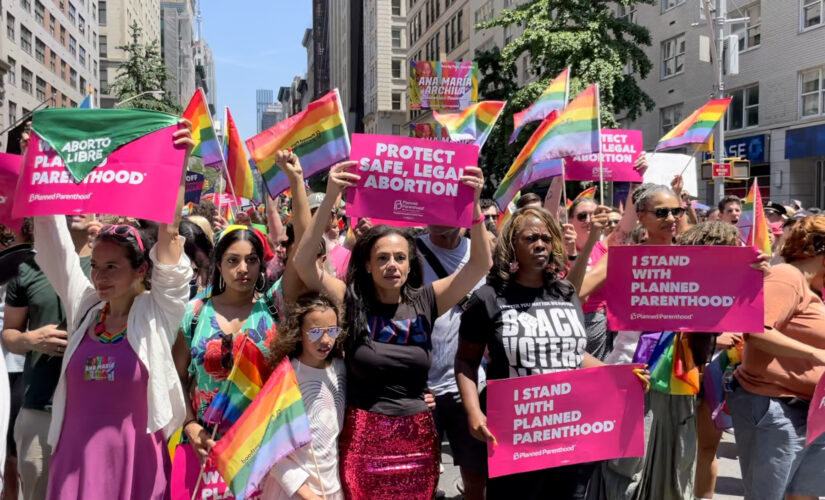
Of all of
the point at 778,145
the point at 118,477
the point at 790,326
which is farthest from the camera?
the point at 778,145

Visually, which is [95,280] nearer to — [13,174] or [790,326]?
[13,174]

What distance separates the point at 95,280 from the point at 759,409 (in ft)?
11.1

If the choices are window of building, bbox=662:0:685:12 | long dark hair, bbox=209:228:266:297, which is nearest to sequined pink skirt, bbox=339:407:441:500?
long dark hair, bbox=209:228:266:297

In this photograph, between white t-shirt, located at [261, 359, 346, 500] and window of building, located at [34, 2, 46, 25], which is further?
window of building, located at [34, 2, 46, 25]

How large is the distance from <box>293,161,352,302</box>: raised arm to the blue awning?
20.9 m

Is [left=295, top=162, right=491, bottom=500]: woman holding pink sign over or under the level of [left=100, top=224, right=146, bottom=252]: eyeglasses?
under

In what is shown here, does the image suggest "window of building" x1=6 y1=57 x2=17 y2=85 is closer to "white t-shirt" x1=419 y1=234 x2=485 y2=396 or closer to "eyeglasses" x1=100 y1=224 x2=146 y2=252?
"white t-shirt" x1=419 y1=234 x2=485 y2=396

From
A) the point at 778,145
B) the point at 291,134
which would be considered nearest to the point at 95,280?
the point at 291,134

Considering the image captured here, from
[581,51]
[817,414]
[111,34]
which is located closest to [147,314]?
[817,414]

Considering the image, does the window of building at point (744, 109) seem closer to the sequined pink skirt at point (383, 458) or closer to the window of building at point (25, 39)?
the sequined pink skirt at point (383, 458)

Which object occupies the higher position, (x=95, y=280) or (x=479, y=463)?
(x=95, y=280)

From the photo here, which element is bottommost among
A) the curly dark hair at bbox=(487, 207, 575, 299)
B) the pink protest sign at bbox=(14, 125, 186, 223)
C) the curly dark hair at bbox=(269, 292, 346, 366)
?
the curly dark hair at bbox=(269, 292, 346, 366)

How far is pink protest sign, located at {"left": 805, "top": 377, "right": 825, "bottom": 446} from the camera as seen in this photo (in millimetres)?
3744

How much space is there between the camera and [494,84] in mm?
32031
